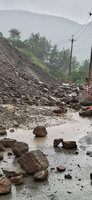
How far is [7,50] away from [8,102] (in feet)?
67.2

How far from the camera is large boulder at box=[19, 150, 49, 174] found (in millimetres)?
4934

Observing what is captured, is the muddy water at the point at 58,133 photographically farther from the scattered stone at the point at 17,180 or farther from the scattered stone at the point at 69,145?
the scattered stone at the point at 17,180

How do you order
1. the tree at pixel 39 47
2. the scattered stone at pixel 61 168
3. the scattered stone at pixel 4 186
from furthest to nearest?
the tree at pixel 39 47 → the scattered stone at pixel 61 168 → the scattered stone at pixel 4 186

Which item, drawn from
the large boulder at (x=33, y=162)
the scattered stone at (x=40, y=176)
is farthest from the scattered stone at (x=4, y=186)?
the large boulder at (x=33, y=162)

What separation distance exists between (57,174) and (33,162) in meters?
0.58

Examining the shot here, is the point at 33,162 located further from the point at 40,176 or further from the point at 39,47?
the point at 39,47

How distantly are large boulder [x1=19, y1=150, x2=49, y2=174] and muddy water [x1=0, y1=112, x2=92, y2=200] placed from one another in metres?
0.18

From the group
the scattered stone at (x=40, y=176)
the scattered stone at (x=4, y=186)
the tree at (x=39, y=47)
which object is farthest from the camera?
the tree at (x=39, y=47)

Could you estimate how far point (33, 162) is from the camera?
4.94 meters

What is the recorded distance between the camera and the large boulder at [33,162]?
16.2ft

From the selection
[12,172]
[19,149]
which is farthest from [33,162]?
[19,149]

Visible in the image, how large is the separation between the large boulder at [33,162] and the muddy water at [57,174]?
18 centimetres

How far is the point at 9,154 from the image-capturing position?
20.0ft

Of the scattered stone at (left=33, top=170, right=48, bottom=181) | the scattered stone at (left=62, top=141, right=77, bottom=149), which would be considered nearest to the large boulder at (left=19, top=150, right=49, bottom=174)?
the scattered stone at (left=33, top=170, right=48, bottom=181)
